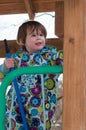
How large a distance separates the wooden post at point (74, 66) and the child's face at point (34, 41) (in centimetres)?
75

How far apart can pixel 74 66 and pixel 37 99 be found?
2.11 feet

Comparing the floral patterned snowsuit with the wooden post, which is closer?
the wooden post

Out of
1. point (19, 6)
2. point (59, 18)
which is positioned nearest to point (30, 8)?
point (19, 6)

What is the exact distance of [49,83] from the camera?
202 cm

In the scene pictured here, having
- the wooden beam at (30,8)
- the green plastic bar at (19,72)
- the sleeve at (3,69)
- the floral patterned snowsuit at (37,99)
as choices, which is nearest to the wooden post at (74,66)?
the green plastic bar at (19,72)

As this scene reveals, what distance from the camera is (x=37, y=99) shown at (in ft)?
6.56

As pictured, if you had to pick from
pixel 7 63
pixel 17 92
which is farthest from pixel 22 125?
pixel 7 63

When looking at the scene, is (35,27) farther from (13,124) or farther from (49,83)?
(13,124)

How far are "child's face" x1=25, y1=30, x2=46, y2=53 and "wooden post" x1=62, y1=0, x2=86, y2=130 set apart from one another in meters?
0.75

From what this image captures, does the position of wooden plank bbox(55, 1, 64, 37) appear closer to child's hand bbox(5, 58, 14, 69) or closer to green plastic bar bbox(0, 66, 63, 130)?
child's hand bbox(5, 58, 14, 69)

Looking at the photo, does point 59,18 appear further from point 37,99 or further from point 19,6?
point 37,99

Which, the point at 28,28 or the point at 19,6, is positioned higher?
the point at 19,6

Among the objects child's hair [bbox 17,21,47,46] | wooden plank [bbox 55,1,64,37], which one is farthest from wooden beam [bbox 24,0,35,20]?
child's hair [bbox 17,21,47,46]

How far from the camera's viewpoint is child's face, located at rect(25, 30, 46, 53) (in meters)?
2.17
